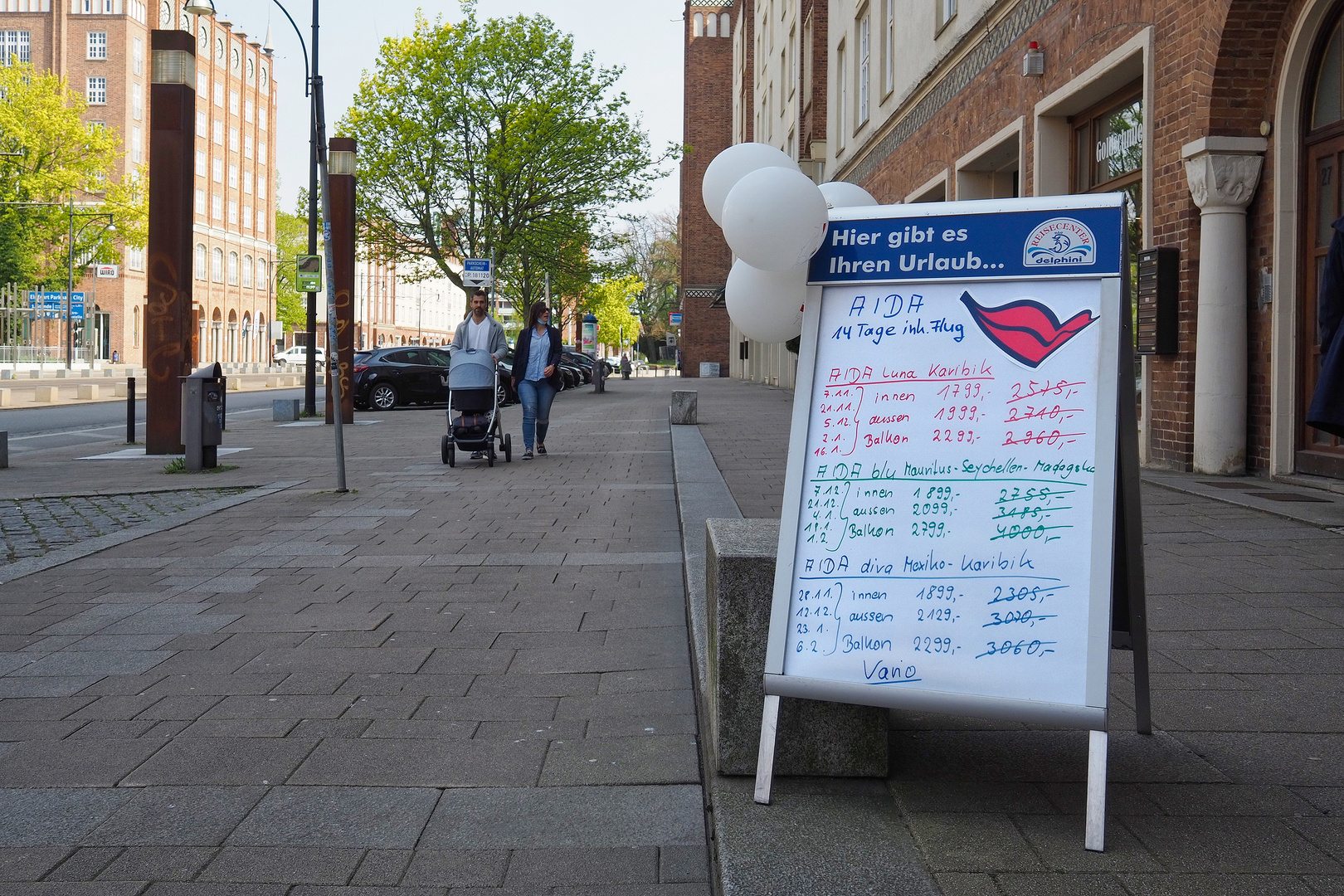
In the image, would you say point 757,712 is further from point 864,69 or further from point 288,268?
point 288,268

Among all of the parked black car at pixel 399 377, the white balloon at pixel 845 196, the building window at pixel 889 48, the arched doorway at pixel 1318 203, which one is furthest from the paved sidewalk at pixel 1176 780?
the parked black car at pixel 399 377

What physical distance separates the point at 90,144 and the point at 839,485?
58388 millimetres

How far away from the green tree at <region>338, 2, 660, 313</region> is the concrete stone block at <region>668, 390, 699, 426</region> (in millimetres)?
19215

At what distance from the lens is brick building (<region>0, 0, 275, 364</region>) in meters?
70.5

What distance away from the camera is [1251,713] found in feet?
12.8

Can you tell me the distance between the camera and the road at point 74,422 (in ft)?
60.3

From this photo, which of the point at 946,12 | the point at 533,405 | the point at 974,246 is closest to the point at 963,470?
the point at 974,246

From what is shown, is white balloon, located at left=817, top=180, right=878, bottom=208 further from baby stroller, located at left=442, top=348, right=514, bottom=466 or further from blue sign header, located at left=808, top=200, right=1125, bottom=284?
baby stroller, located at left=442, top=348, right=514, bottom=466

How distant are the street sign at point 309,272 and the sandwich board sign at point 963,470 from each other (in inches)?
681

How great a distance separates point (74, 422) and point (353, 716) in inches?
835

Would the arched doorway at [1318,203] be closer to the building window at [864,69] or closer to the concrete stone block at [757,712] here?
the concrete stone block at [757,712]

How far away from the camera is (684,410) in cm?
1894

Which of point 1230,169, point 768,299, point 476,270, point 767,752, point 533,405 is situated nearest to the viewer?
Answer: point 767,752

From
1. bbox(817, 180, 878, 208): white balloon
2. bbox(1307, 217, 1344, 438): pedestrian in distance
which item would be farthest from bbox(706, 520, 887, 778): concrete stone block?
bbox(1307, 217, 1344, 438): pedestrian in distance
